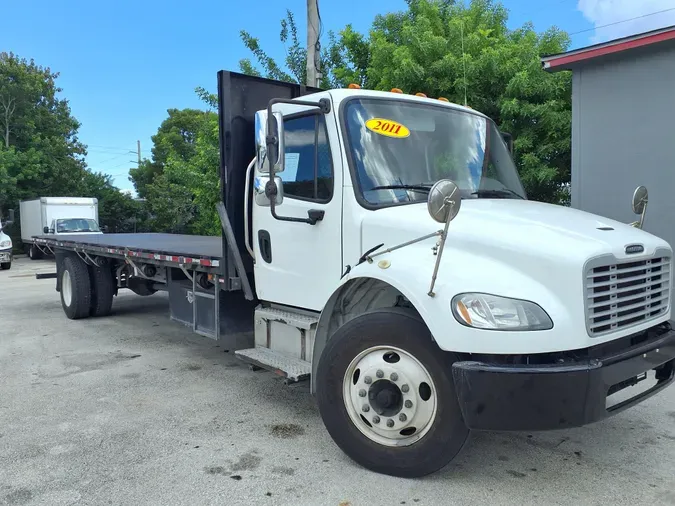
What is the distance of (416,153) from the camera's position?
4.07m

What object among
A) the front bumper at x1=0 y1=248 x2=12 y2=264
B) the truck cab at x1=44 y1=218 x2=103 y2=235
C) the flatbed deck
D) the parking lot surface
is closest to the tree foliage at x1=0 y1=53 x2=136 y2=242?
the truck cab at x1=44 y1=218 x2=103 y2=235

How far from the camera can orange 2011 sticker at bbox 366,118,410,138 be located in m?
4.08

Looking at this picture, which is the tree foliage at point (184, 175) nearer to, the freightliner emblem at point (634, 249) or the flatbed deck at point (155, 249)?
the flatbed deck at point (155, 249)

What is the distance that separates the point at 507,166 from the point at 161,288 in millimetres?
5011

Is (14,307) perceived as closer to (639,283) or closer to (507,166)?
(507,166)

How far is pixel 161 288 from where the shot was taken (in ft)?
25.4

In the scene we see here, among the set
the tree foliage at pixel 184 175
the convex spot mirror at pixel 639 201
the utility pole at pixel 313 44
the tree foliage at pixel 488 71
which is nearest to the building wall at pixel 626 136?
the tree foliage at pixel 488 71

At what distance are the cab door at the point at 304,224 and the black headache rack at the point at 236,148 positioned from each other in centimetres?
32

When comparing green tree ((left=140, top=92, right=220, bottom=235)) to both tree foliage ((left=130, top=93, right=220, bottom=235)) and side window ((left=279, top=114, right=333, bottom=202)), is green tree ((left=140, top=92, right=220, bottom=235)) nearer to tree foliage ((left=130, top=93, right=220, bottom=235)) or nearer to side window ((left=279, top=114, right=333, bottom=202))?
tree foliage ((left=130, top=93, right=220, bottom=235))

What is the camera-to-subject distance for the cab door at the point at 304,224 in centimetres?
407

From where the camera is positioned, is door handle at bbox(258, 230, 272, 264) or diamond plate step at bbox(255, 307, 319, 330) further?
door handle at bbox(258, 230, 272, 264)

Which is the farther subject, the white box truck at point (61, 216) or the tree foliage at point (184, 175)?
the white box truck at point (61, 216)

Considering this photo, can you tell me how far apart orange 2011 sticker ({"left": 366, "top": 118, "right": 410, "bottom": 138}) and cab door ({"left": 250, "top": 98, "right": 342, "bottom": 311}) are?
267 millimetres

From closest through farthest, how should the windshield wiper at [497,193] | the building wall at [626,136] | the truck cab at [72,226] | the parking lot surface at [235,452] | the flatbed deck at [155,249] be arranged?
the parking lot surface at [235,452]
the windshield wiper at [497,193]
the flatbed deck at [155,249]
the building wall at [626,136]
the truck cab at [72,226]
